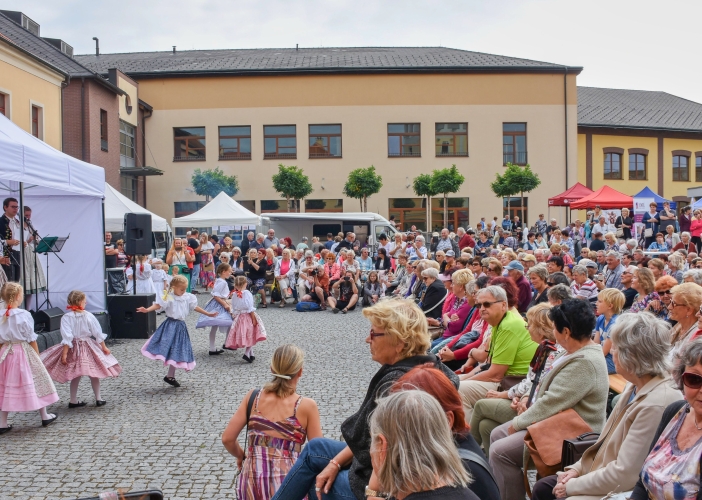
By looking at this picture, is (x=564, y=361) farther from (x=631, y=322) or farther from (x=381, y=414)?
(x=381, y=414)

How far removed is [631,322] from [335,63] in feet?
115

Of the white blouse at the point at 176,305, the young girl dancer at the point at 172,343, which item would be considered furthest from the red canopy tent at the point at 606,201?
the young girl dancer at the point at 172,343

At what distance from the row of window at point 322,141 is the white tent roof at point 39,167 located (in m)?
23.9

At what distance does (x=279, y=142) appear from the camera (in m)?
35.5

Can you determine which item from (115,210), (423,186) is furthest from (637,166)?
(115,210)

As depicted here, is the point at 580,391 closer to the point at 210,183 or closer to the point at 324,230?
the point at 324,230

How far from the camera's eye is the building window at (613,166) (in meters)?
38.2

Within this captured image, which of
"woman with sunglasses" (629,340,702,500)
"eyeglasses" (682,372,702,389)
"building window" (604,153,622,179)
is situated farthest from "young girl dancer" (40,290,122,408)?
"building window" (604,153,622,179)

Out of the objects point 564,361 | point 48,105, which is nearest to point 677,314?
point 564,361

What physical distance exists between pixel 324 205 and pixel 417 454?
33.3 meters

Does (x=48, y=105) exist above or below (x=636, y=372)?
above

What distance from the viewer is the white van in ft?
80.3

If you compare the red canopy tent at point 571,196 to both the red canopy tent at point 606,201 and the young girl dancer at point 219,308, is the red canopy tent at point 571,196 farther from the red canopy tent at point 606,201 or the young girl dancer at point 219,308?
the young girl dancer at point 219,308

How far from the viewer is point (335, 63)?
36.8m
